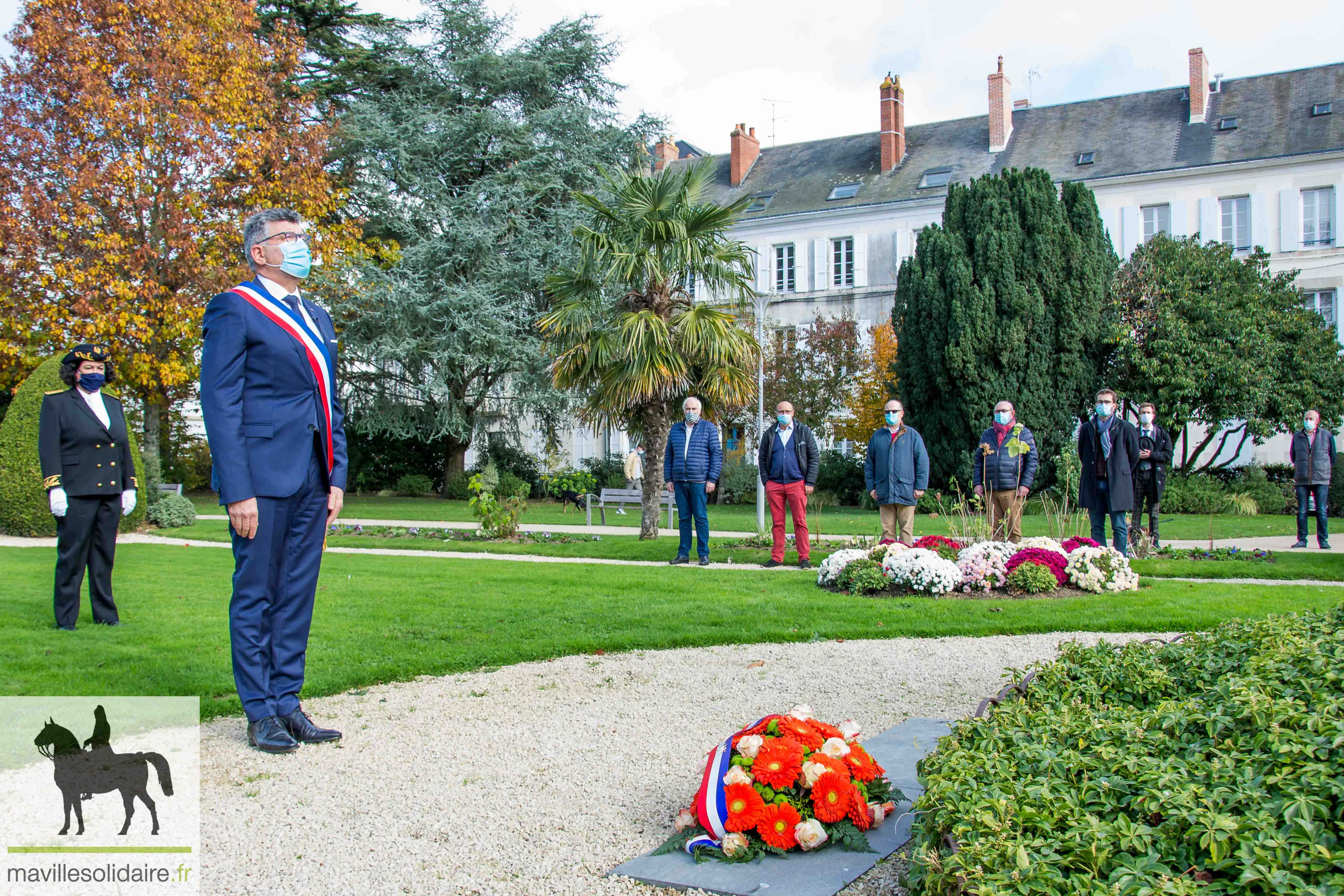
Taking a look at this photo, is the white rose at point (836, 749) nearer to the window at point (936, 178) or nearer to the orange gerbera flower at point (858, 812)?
the orange gerbera flower at point (858, 812)

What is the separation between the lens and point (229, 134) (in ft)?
71.4

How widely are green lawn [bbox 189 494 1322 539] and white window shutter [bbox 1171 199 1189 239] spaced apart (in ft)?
41.4

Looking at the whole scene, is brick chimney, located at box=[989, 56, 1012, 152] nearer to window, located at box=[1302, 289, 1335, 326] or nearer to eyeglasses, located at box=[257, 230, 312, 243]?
window, located at box=[1302, 289, 1335, 326]

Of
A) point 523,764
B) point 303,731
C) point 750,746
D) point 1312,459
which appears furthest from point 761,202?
point 750,746

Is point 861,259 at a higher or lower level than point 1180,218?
lower

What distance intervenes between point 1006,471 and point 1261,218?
85.6ft

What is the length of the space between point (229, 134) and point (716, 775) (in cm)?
2218

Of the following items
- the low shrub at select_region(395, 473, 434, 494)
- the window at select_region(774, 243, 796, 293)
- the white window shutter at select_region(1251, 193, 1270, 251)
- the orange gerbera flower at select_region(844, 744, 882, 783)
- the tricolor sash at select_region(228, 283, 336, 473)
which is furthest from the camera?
the window at select_region(774, 243, 796, 293)

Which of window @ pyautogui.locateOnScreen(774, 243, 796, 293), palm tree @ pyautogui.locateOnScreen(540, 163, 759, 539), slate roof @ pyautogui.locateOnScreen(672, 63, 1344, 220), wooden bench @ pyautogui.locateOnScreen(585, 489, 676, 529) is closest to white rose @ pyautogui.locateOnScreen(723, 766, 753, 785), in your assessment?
palm tree @ pyautogui.locateOnScreen(540, 163, 759, 539)

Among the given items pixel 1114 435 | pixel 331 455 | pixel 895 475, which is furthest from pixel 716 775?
pixel 1114 435

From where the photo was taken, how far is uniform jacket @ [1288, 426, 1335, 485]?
14.5 metres

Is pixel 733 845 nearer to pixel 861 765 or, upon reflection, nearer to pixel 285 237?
pixel 861 765

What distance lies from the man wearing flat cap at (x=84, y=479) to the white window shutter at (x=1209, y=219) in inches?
1307

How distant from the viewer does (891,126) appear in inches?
1519
